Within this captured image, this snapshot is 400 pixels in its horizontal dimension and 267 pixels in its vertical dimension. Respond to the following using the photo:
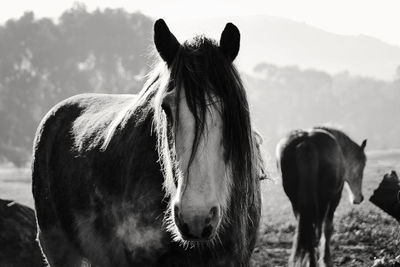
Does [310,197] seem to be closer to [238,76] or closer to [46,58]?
[238,76]

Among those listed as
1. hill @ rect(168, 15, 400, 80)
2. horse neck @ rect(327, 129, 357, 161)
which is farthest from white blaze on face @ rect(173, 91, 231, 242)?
hill @ rect(168, 15, 400, 80)

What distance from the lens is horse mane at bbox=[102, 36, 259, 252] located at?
299 cm

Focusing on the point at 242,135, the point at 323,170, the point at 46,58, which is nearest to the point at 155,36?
the point at 242,135

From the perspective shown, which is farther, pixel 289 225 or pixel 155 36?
pixel 289 225

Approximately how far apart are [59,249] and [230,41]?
264 centimetres

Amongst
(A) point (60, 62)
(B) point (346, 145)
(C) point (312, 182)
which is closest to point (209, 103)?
(C) point (312, 182)

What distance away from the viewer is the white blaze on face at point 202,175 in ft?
8.80

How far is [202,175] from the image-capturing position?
278 centimetres

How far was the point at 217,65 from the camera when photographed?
3.13 metres

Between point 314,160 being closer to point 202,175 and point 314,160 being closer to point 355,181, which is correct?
point 355,181

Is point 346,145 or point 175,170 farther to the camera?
point 346,145

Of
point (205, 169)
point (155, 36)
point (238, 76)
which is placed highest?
point (155, 36)

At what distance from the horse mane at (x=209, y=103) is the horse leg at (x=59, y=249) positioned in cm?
191

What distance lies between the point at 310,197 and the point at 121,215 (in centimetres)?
499
